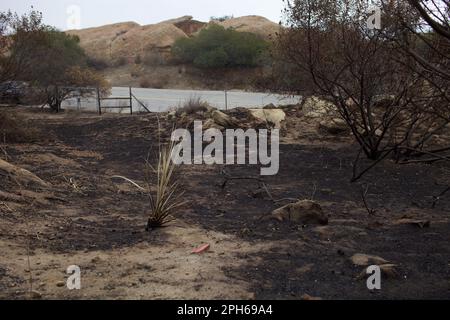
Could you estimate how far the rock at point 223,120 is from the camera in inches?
561

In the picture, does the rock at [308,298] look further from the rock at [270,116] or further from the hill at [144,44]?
the hill at [144,44]

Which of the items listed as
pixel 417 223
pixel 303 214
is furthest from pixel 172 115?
pixel 417 223

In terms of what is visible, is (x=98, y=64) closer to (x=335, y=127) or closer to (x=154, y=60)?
(x=154, y=60)

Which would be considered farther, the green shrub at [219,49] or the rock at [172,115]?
the green shrub at [219,49]

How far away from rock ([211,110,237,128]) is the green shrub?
103 ft

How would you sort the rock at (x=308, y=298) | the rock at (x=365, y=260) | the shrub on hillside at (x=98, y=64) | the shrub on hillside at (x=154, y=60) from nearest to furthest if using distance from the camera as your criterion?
the rock at (x=308, y=298), the rock at (x=365, y=260), the shrub on hillside at (x=154, y=60), the shrub on hillside at (x=98, y=64)

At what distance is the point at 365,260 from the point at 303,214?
1.46 m

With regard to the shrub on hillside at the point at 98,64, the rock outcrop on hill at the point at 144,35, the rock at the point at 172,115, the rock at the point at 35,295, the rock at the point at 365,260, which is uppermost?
the rock outcrop on hill at the point at 144,35

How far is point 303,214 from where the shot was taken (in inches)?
228

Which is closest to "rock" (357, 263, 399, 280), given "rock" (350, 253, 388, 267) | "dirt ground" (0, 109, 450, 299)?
"dirt ground" (0, 109, 450, 299)

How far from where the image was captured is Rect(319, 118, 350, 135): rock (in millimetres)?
13281

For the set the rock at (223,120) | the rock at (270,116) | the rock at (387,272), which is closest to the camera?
the rock at (387,272)

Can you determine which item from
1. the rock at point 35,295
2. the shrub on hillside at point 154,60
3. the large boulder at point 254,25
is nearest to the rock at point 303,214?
the rock at point 35,295

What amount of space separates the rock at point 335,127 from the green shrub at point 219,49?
3206cm
